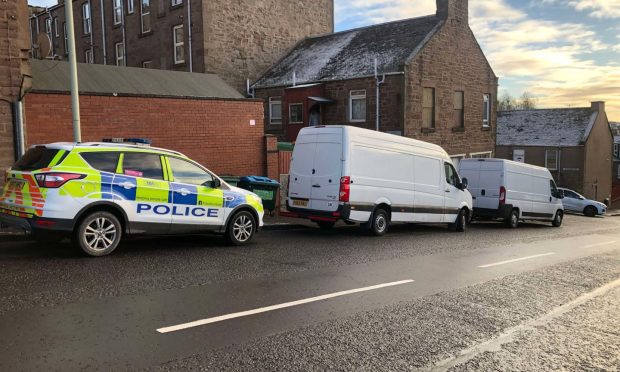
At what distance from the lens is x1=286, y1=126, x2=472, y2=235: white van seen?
38.9 ft

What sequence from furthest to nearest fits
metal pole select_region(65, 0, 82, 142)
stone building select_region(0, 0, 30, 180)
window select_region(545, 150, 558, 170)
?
window select_region(545, 150, 558, 170) → stone building select_region(0, 0, 30, 180) → metal pole select_region(65, 0, 82, 142)

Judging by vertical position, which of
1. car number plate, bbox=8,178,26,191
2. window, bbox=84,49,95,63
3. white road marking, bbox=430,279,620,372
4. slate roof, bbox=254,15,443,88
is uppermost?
window, bbox=84,49,95,63

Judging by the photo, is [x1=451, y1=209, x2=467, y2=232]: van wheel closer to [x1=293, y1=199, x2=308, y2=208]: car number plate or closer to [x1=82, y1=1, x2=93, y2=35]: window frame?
[x1=293, y1=199, x2=308, y2=208]: car number plate

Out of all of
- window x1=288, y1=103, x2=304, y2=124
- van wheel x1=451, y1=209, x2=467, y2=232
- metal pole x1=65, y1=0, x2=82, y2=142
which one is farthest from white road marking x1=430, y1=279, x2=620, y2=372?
window x1=288, y1=103, x2=304, y2=124

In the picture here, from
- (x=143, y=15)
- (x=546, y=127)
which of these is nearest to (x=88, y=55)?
(x=143, y=15)

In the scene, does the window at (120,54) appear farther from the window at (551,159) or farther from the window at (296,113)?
the window at (551,159)

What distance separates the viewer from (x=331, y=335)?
16.7 ft

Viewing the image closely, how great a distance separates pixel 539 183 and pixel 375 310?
17255mm

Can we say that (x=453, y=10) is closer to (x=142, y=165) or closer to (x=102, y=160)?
(x=142, y=165)

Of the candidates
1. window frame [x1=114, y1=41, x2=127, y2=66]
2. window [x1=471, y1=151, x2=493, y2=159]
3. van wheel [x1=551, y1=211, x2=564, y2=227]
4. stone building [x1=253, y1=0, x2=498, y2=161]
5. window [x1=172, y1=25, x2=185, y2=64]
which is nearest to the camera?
van wheel [x1=551, y1=211, x2=564, y2=227]

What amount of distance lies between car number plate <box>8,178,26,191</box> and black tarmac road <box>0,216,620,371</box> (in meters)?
1.05

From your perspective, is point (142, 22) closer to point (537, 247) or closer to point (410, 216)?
point (410, 216)

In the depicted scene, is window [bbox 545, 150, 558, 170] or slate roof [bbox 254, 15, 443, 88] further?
window [bbox 545, 150, 558, 170]

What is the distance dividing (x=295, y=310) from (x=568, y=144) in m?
47.3
